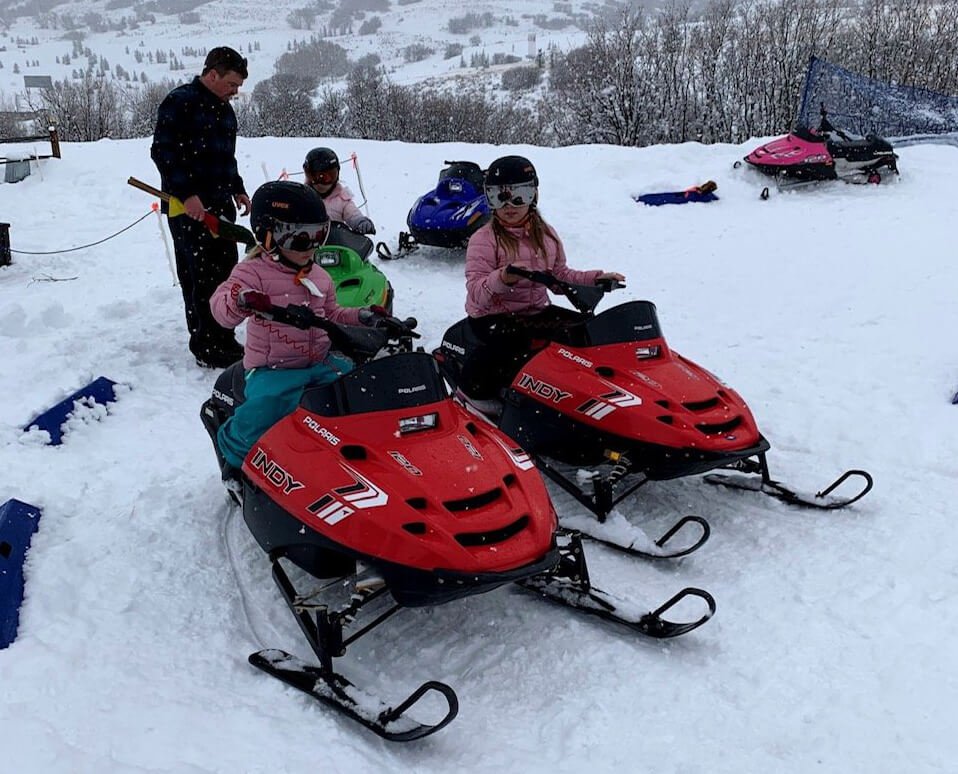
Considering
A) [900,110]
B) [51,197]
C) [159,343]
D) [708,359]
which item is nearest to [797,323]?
[708,359]

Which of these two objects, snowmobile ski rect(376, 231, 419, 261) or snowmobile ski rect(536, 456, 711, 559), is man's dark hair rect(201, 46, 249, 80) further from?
snowmobile ski rect(376, 231, 419, 261)

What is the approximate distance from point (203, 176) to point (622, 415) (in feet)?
11.2

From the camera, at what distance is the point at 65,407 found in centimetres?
461

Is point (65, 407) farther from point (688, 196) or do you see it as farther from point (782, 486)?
point (688, 196)

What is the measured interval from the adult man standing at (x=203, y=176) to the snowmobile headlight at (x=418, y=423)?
2.71 metres

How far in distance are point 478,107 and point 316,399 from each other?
4508 centimetres

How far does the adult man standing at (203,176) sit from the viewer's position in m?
5.11

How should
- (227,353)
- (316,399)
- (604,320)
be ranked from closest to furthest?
(316,399)
(604,320)
(227,353)

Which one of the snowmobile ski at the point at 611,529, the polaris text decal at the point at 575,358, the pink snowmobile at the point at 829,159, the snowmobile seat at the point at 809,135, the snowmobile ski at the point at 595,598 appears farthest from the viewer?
the snowmobile seat at the point at 809,135

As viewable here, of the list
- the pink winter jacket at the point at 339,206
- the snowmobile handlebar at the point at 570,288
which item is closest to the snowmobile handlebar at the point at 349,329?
the snowmobile handlebar at the point at 570,288

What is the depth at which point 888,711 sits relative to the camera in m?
2.57

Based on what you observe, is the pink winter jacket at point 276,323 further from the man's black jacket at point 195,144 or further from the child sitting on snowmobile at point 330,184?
the child sitting on snowmobile at point 330,184

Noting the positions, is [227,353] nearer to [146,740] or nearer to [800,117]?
[146,740]

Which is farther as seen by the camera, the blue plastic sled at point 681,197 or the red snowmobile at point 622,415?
the blue plastic sled at point 681,197
